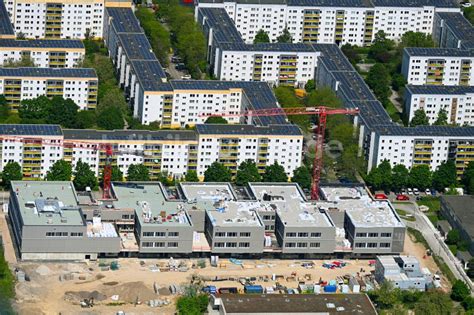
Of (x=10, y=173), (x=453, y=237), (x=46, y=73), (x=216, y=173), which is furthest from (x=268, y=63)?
(x=453, y=237)

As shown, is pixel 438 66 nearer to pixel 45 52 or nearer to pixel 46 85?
pixel 45 52

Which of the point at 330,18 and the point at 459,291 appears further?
the point at 330,18

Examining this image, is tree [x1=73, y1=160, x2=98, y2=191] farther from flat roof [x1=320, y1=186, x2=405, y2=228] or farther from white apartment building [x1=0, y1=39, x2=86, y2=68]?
white apartment building [x1=0, y1=39, x2=86, y2=68]

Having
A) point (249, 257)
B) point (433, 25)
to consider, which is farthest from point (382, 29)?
point (249, 257)

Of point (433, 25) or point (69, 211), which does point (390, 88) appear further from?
point (69, 211)

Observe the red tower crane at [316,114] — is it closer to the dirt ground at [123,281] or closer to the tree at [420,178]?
the tree at [420,178]

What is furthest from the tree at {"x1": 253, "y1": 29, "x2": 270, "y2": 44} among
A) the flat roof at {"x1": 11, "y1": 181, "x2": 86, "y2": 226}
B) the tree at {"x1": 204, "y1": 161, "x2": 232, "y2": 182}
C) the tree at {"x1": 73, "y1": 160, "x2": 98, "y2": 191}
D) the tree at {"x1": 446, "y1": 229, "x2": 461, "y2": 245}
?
the tree at {"x1": 446, "y1": 229, "x2": 461, "y2": 245}

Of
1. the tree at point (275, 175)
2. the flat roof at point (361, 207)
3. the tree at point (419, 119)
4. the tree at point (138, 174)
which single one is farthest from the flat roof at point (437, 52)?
Answer: the tree at point (138, 174)
